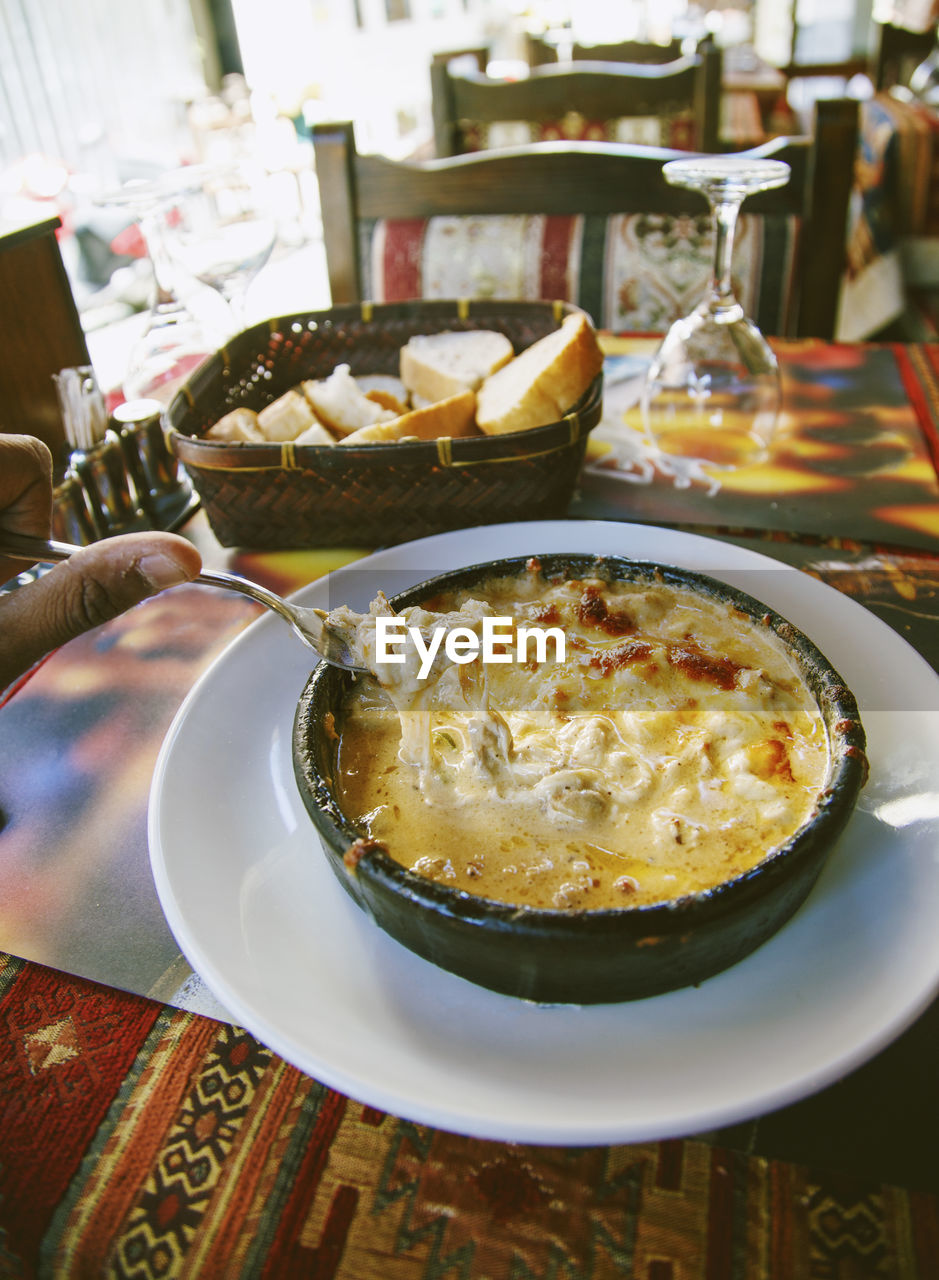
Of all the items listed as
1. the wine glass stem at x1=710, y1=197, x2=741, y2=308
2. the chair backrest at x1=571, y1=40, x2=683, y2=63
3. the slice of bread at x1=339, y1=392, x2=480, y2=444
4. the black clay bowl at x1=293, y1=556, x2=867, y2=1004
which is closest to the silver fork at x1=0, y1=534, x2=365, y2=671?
the black clay bowl at x1=293, y1=556, x2=867, y2=1004

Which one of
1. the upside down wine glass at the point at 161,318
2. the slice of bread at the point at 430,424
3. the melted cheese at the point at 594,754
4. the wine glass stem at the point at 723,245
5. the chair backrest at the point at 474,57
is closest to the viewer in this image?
the melted cheese at the point at 594,754

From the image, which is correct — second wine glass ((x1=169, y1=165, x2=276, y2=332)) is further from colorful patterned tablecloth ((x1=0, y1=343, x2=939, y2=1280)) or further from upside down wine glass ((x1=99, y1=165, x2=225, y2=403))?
colorful patterned tablecloth ((x1=0, y1=343, x2=939, y2=1280))

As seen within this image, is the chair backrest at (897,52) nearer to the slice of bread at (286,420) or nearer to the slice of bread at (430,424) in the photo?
the slice of bread at (430,424)

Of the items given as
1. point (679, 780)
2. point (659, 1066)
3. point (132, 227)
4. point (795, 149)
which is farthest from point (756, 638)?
point (132, 227)

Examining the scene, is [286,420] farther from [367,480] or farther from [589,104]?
[589,104]

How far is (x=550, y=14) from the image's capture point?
1106cm

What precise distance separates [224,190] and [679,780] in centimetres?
208

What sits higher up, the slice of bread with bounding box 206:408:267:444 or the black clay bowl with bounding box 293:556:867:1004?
the slice of bread with bounding box 206:408:267:444

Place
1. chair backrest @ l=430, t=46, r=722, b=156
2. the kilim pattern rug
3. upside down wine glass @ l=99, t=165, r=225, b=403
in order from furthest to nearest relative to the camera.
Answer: chair backrest @ l=430, t=46, r=722, b=156, upside down wine glass @ l=99, t=165, r=225, b=403, the kilim pattern rug

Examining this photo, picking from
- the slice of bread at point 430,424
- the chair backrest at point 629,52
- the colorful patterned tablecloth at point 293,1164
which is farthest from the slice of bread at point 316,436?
the chair backrest at point 629,52

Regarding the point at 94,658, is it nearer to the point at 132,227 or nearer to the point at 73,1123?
the point at 73,1123

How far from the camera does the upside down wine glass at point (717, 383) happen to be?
1.66m

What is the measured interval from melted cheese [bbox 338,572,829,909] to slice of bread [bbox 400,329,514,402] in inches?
25.6

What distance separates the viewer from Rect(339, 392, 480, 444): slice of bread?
1441 mm
